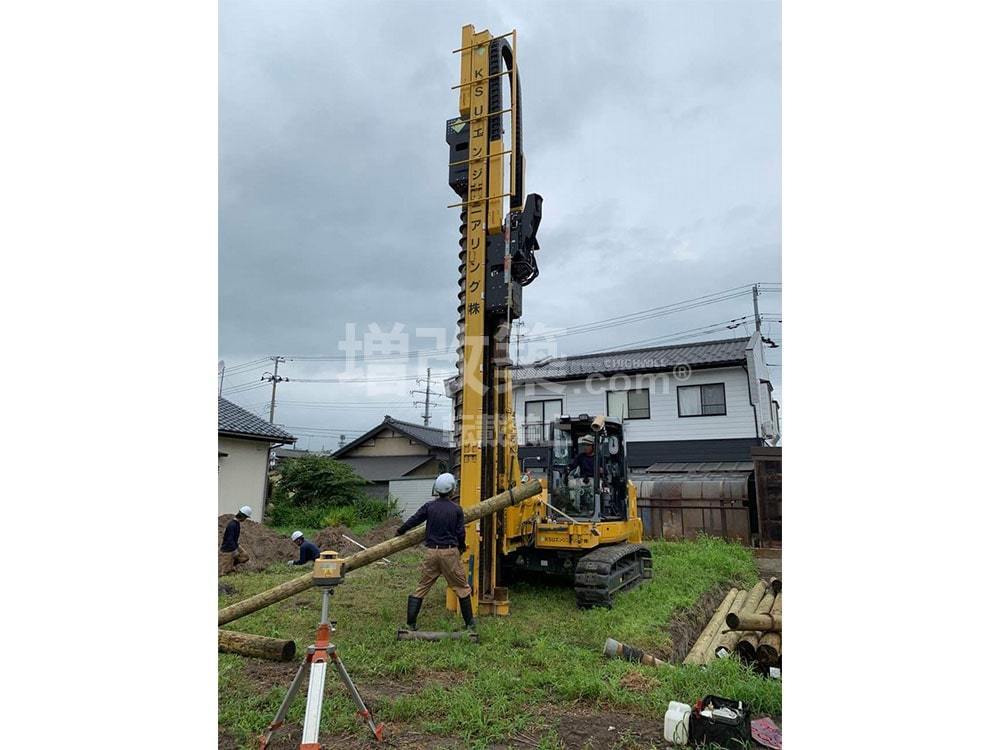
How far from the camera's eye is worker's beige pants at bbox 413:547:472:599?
6.29m

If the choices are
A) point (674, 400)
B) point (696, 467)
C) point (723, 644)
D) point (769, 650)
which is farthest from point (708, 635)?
point (674, 400)

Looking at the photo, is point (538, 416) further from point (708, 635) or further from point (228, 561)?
point (708, 635)

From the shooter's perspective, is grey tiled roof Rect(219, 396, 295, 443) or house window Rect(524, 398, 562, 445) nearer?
grey tiled roof Rect(219, 396, 295, 443)

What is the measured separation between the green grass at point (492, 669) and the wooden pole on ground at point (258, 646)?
31 cm

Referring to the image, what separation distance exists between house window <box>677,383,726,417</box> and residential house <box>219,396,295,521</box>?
12975 mm

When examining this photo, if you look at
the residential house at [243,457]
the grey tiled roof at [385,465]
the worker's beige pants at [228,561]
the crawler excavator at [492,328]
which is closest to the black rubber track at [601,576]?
the crawler excavator at [492,328]

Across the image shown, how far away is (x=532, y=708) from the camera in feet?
14.8

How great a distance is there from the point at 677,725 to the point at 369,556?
2706 mm

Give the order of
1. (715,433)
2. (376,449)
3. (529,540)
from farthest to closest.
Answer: (376,449) < (715,433) < (529,540)

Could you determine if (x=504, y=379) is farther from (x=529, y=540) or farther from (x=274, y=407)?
(x=274, y=407)

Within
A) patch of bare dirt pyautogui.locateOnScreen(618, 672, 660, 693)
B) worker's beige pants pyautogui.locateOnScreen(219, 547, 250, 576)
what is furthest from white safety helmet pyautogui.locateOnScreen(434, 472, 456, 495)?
worker's beige pants pyautogui.locateOnScreen(219, 547, 250, 576)

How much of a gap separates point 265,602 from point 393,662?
1307 mm

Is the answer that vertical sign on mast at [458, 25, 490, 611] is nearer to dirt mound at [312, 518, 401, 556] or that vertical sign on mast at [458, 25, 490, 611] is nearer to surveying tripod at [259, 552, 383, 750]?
surveying tripod at [259, 552, 383, 750]

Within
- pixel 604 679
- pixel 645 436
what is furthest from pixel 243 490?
pixel 604 679
